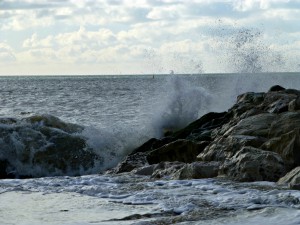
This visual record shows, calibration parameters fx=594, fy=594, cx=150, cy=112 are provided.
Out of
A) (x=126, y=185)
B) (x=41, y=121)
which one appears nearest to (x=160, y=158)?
(x=126, y=185)

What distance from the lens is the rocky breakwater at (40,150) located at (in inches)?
492

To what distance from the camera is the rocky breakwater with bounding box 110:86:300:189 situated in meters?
7.51

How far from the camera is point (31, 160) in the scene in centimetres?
1270

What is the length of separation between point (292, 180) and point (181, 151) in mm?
3296

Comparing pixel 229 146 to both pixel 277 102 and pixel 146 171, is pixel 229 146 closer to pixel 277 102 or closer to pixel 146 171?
pixel 146 171

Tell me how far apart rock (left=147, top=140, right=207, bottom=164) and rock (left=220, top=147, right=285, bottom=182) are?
79.2 inches

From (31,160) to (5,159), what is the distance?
56 cm

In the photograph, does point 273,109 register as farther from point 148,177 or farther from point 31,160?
point 31,160

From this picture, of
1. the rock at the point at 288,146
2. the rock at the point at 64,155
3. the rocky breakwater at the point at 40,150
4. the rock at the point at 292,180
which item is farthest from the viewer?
the rock at the point at 64,155

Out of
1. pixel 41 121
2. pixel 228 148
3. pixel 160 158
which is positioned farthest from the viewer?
pixel 41 121

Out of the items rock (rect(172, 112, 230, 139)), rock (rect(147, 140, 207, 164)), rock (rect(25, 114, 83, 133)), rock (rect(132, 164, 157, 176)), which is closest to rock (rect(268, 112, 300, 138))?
rock (rect(147, 140, 207, 164))

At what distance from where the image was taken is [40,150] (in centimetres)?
1309

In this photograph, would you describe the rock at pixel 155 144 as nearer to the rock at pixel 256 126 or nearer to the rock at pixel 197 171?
the rock at pixel 256 126

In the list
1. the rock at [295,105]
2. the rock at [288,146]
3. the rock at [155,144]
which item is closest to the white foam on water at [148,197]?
the rock at [288,146]
